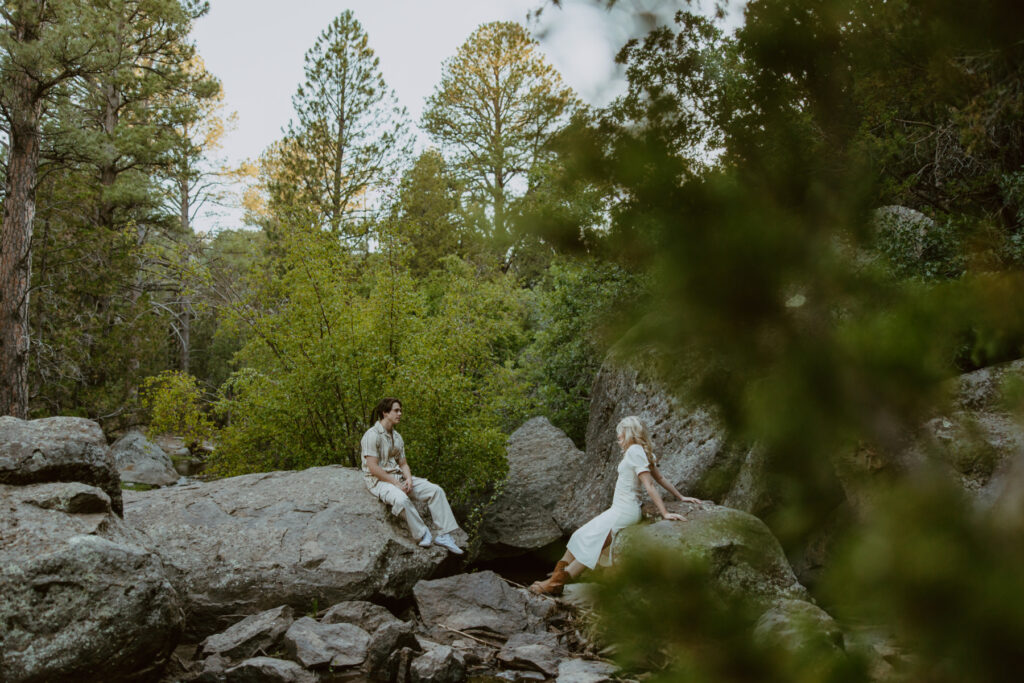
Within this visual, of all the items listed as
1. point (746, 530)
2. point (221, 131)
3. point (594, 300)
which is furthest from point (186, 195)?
point (746, 530)

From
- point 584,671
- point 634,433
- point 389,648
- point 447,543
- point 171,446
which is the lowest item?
point 171,446

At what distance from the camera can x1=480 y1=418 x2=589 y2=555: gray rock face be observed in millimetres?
10078

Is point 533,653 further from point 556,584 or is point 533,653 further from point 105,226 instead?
point 105,226

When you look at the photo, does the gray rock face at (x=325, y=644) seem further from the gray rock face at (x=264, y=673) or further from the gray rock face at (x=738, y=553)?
the gray rock face at (x=738, y=553)

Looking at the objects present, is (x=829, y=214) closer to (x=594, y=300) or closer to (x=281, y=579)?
(x=281, y=579)

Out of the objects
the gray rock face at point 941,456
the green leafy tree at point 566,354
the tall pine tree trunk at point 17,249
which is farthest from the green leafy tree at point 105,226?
the gray rock face at point 941,456

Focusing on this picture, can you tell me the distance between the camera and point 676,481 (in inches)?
318

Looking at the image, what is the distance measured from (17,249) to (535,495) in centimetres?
1000

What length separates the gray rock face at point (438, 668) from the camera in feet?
17.7

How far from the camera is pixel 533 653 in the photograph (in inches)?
240

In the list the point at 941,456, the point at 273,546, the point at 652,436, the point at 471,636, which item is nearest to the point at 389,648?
the point at 471,636

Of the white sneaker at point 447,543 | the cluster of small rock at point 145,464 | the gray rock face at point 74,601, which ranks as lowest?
the cluster of small rock at point 145,464

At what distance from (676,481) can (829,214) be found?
7.09 m

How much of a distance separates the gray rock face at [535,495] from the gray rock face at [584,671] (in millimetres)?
3676
